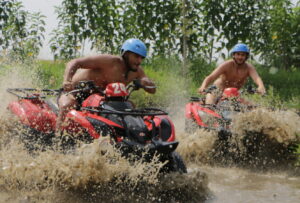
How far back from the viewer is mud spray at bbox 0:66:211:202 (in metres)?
4.51

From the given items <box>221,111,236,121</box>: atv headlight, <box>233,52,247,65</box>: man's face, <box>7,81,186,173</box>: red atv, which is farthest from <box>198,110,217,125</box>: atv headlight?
<box>7,81,186,173</box>: red atv

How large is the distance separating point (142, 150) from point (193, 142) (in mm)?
2824

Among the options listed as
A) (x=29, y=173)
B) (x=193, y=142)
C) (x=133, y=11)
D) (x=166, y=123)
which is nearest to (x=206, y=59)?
(x=133, y=11)

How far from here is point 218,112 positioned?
7.54m

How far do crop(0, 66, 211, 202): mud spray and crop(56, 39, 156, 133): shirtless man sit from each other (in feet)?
2.87

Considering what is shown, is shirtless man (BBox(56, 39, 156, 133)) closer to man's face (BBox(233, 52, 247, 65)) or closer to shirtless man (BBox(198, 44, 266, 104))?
shirtless man (BBox(198, 44, 266, 104))

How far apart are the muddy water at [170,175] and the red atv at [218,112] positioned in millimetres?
196

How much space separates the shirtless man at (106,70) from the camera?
18.5ft

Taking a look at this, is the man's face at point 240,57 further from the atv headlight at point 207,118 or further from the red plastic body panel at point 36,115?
the red plastic body panel at point 36,115

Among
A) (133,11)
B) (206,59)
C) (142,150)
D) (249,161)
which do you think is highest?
(133,11)

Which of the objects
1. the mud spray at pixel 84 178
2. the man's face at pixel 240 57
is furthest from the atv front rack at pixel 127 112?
the man's face at pixel 240 57

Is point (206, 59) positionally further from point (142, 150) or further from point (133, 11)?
point (142, 150)

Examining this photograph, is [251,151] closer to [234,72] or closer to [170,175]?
[234,72]

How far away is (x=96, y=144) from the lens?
4648 millimetres
